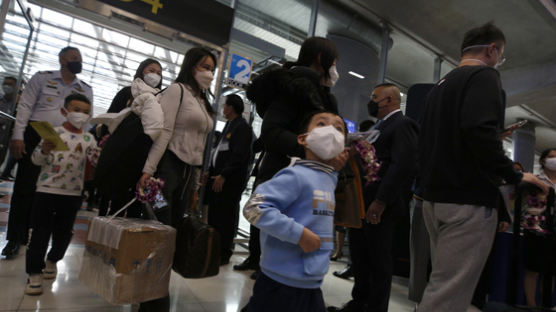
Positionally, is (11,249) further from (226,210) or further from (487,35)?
(487,35)

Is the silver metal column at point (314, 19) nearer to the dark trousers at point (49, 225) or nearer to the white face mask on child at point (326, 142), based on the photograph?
the dark trousers at point (49, 225)

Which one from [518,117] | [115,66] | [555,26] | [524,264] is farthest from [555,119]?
[115,66]

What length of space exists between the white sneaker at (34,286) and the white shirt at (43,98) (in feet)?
3.99

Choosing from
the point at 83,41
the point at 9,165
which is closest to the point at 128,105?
the point at 9,165

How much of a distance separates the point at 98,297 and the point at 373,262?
1815 millimetres

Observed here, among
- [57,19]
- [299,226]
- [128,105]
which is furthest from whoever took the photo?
[57,19]

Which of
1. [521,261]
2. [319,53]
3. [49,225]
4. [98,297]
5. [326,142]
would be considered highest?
[319,53]

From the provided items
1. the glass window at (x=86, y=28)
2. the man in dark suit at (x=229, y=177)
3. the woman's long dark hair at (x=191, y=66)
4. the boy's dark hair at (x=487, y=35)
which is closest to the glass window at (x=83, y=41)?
the glass window at (x=86, y=28)

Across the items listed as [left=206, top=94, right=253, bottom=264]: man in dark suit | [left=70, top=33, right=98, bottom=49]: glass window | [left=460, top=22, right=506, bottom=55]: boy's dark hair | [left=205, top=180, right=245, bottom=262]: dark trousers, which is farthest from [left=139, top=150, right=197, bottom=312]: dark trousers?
[left=70, top=33, right=98, bottom=49]: glass window

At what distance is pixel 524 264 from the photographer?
276 cm

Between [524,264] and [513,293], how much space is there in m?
0.27

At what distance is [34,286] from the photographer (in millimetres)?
1968

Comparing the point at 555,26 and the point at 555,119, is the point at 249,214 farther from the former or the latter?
the point at 555,119

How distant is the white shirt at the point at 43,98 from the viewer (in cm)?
260
